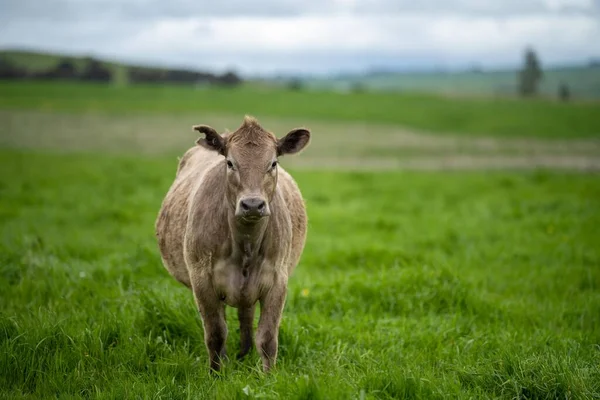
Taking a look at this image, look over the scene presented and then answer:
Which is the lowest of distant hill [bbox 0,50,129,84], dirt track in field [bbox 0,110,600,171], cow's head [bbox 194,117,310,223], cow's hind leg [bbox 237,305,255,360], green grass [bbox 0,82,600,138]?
dirt track in field [bbox 0,110,600,171]

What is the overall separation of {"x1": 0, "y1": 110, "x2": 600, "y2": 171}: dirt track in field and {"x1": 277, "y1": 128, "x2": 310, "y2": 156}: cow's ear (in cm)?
1901

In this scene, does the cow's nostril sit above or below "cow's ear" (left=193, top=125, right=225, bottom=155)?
below

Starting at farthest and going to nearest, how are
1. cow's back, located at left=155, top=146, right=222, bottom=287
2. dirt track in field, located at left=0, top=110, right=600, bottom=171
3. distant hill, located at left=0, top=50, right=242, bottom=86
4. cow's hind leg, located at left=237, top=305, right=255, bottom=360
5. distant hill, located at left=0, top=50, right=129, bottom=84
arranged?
dirt track in field, located at left=0, top=110, right=600, bottom=171 → distant hill, located at left=0, top=50, right=129, bottom=84 → distant hill, located at left=0, top=50, right=242, bottom=86 → cow's back, located at left=155, top=146, right=222, bottom=287 → cow's hind leg, located at left=237, top=305, right=255, bottom=360

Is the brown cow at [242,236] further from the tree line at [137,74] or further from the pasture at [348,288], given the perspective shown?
the tree line at [137,74]

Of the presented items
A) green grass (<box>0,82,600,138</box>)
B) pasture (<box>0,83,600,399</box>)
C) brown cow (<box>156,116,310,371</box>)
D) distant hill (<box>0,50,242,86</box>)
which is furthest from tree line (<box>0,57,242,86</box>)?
green grass (<box>0,82,600,138</box>)

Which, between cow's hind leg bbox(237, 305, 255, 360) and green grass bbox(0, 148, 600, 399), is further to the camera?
cow's hind leg bbox(237, 305, 255, 360)

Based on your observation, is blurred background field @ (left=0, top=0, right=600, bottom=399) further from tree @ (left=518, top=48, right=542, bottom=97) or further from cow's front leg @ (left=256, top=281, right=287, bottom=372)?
tree @ (left=518, top=48, right=542, bottom=97)

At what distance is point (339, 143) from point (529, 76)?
26650 mm

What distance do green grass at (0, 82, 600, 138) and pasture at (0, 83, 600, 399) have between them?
13736mm

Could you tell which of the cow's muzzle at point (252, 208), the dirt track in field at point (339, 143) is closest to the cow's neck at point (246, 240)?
the cow's muzzle at point (252, 208)

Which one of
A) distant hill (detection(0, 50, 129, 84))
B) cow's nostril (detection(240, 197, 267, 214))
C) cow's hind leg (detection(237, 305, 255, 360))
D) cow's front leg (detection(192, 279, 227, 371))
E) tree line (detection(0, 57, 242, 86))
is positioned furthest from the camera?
distant hill (detection(0, 50, 129, 84))

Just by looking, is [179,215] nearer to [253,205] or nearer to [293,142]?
[293,142]

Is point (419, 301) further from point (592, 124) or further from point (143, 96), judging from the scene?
point (143, 96)

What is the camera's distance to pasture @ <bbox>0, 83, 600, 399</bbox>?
17.0 feet
